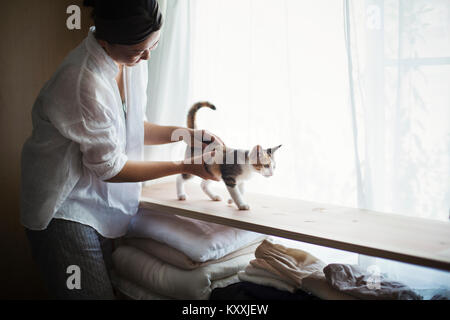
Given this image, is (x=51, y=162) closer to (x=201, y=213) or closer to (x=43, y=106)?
(x=43, y=106)

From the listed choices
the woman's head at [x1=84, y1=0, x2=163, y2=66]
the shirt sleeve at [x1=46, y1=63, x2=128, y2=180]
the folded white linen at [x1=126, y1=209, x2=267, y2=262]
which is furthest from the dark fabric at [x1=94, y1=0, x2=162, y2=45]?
the folded white linen at [x1=126, y1=209, x2=267, y2=262]

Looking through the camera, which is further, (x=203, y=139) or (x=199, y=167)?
(x=203, y=139)

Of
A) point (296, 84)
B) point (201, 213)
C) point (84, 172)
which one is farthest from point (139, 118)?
point (296, 84)

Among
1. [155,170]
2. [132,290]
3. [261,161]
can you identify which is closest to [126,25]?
[155,170]

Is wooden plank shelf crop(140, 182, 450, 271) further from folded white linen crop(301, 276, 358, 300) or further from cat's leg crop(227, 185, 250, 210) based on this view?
folded white linen crop(301, 276, 358, 300)

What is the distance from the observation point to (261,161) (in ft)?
3.81

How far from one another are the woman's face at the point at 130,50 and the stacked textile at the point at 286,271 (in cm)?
64

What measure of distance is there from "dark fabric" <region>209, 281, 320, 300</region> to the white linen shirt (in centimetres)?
37

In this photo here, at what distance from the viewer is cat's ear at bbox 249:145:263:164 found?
3.80 feet

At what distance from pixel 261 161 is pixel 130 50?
0.45 meters

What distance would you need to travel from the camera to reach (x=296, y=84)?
1.35 metres

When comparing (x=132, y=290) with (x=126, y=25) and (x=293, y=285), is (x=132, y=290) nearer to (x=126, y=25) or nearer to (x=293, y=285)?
(x=293, y=285)

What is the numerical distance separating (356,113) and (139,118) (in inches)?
24.8

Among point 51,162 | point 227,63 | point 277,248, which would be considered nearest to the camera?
point 51,162
